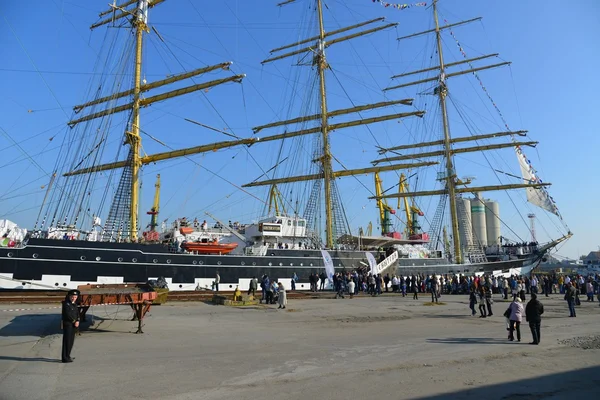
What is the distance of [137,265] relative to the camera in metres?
20.7

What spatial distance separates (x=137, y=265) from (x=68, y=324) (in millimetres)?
14513

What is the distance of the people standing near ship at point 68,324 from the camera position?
21.7 feet

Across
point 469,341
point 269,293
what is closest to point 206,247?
point 269,293

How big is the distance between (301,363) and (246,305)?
10275mm

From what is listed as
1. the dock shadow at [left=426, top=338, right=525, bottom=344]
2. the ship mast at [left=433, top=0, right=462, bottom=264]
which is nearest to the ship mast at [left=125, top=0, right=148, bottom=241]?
the dock shadow at [left=426, top=338, right=525, bottom=344]

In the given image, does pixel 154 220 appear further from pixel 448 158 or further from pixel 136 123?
pixel 448 158

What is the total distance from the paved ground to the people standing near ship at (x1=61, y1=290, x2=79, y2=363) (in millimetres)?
211

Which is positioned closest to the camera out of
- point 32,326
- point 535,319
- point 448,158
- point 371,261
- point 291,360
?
point 291,360

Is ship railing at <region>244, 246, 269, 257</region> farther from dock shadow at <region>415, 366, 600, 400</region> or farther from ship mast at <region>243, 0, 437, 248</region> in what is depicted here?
dock shadow at <region>415, 366, 600, 400</region>

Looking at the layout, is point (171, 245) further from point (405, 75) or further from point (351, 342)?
point (405, 75)

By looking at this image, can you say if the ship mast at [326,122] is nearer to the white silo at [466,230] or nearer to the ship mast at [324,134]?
the ship mast at [324,134]

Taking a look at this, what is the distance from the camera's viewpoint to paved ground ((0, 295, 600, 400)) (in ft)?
17.5

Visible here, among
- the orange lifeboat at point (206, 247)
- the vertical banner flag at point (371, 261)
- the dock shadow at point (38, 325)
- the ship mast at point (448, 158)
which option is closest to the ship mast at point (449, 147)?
the ship mast at point (448, 158)

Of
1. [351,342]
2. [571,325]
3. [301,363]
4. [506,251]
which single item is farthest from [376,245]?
[301,363]
